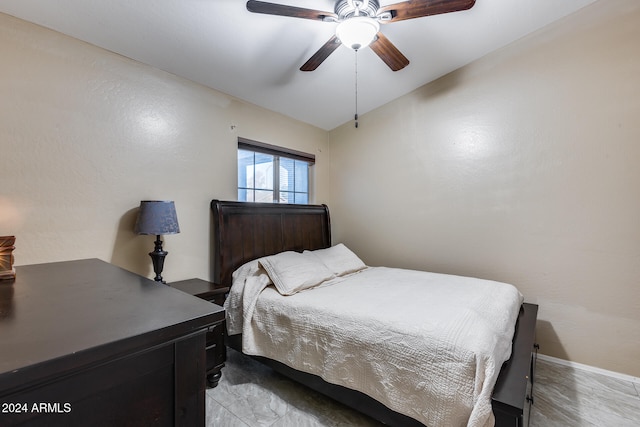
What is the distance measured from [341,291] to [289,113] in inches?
83.6

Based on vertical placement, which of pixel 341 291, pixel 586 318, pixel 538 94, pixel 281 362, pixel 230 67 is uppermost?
pixel 230 67

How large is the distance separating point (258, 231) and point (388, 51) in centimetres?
190

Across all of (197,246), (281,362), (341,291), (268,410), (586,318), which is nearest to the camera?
(268,410)

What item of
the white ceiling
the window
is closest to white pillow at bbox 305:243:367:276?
the window

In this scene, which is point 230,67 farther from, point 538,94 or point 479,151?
point 538,94

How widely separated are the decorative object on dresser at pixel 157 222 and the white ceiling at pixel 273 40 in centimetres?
110

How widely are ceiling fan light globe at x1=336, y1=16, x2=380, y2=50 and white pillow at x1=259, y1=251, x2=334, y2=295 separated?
163cm

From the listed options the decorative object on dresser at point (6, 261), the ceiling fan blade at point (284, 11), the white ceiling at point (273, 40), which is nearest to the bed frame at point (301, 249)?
the white ceiling at point (273, 40)

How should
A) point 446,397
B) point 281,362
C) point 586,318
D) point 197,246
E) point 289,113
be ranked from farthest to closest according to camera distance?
point 289,113, point 197,246, point 586,318, point 281,362, point 446,397

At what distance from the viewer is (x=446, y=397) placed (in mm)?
1300

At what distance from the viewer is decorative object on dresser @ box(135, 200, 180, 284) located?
197cm

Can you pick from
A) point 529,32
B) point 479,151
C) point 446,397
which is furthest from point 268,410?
point 529,32

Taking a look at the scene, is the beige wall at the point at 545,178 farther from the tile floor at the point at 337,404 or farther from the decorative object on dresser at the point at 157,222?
the decorative object on dresser at the point at 157,222

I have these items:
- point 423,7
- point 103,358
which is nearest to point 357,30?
point 423,7
